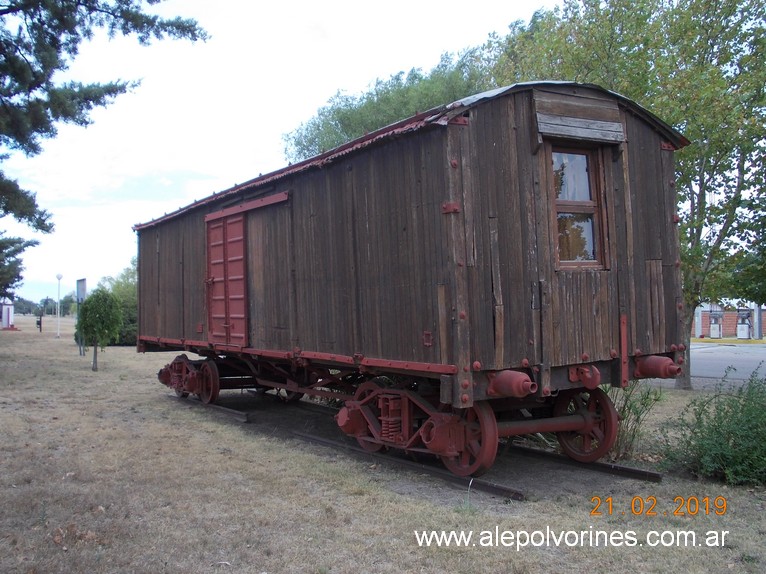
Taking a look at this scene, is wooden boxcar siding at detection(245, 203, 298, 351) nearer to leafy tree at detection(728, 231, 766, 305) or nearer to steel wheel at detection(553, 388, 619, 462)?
steel wheel at detection(553, 388, 619, 462)

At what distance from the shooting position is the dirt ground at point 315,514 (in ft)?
13.8

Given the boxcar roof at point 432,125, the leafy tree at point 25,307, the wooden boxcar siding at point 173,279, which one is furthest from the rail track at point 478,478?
the leafy tree at point 25,307

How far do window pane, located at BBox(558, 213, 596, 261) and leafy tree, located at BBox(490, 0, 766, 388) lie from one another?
5991 mm

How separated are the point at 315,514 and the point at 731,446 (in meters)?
3.82

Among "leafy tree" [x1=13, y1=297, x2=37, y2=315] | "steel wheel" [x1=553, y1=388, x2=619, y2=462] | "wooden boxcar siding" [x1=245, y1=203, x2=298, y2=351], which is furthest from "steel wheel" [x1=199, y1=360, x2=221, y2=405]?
"leafy tree" [x1=13, y1=297, x2=37, y2=315]

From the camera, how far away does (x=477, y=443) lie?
627cm

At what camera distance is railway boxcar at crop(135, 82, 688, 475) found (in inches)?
232

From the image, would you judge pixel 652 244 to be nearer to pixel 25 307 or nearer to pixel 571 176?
pixel 571 176

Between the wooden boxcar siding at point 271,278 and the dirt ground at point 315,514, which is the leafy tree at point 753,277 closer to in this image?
the dirt ground at point 315,514

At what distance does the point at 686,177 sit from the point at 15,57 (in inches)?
439

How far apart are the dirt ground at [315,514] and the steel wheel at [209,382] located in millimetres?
2839

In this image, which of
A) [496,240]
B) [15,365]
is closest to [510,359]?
[496,240]

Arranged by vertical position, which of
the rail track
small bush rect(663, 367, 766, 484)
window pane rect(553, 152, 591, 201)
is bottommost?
the rail track

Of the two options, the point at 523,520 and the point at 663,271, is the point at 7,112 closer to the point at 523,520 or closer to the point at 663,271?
the point at 523,520
